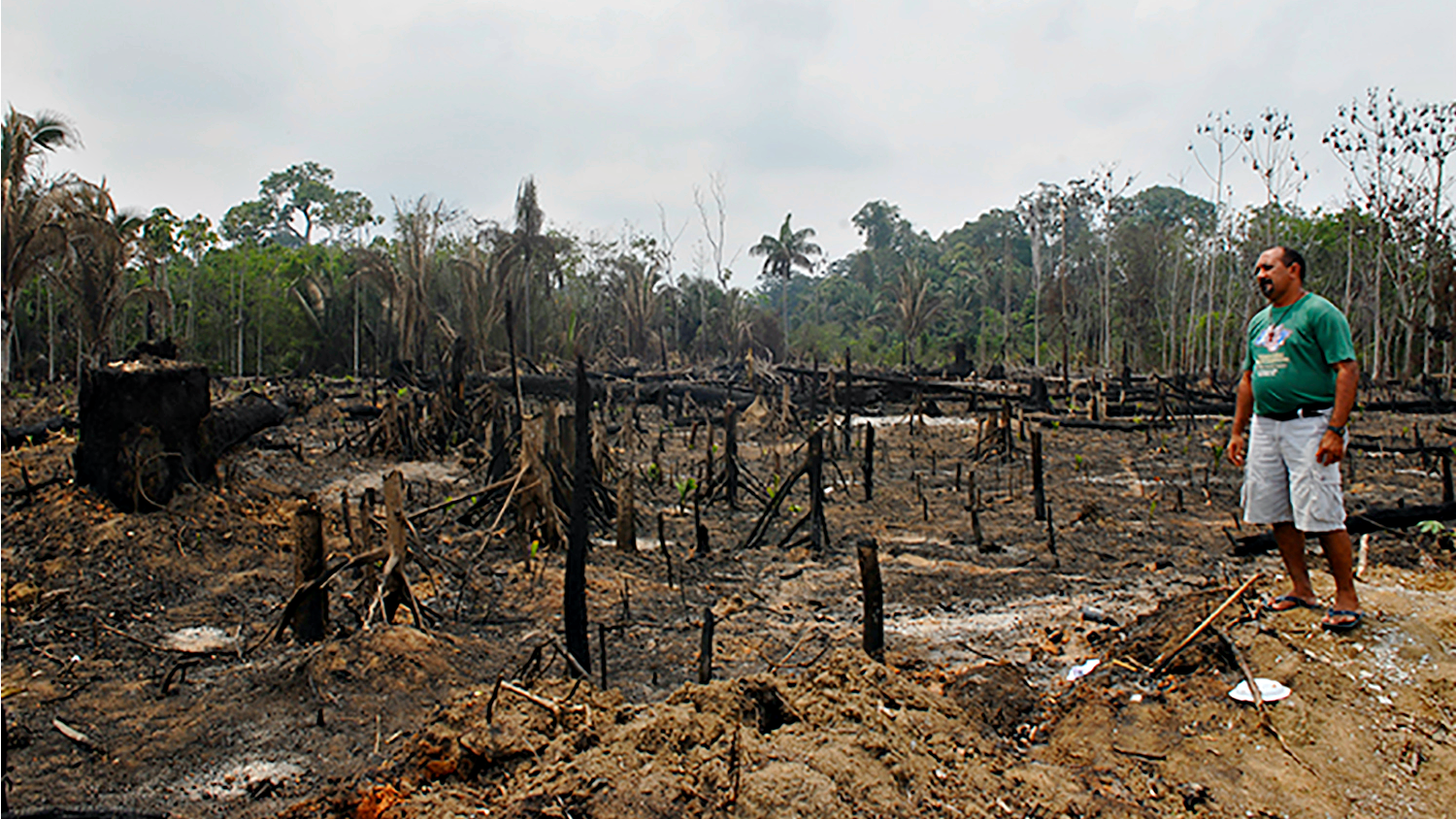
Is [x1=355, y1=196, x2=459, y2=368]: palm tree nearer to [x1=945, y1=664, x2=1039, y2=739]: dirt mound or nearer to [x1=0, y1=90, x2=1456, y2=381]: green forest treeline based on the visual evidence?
[x1=0, y1=90, x2=1456, y2=381]: green forest treeline

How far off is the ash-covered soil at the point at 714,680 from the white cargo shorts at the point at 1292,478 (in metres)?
0.49

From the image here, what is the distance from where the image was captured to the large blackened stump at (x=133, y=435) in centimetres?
698

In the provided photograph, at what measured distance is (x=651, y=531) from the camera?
871 centimetres

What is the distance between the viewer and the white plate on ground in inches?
136

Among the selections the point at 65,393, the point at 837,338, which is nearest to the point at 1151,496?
the point at 65,393

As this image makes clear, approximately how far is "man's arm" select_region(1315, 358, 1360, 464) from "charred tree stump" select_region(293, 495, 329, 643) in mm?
5131

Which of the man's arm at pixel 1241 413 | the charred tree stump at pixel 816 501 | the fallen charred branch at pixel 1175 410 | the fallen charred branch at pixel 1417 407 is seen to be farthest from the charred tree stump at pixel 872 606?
the fallen charred branch at pixel 1417 407

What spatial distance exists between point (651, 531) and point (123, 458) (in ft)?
15.1

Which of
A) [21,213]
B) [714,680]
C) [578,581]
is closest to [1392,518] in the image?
[714,680]

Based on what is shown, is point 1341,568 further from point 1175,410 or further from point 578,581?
point 1175,410

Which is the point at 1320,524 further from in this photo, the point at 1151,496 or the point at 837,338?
the point at 837,338

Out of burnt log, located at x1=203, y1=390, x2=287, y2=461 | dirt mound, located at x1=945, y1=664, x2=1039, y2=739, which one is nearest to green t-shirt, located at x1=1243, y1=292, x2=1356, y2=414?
dirt mound, located at x1=945, y1=664, x2=1039, y2=739

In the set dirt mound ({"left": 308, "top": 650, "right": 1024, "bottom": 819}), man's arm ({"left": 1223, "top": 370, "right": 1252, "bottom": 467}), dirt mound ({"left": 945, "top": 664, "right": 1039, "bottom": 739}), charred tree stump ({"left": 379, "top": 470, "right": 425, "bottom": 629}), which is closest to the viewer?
dirt mound ({"left": 308, "top": 650, "right": 1024, "bottom": 819})

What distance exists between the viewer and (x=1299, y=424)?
13.1ft
